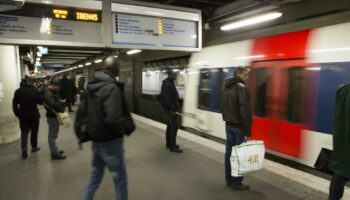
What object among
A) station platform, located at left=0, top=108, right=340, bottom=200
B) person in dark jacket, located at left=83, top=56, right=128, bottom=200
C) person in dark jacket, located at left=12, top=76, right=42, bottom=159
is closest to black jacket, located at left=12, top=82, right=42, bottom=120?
person in dark jacket, located at left=12, top=76, right=42, bottom=159

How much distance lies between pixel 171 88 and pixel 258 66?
1.65m

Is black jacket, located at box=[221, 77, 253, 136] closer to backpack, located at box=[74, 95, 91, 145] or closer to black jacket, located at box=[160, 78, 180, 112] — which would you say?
backpack, located at box=[74, 95, 91, 145]

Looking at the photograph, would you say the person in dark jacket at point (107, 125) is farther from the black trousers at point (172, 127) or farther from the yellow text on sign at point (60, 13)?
the black trousers at point (172, 127)

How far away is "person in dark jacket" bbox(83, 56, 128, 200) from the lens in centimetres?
254

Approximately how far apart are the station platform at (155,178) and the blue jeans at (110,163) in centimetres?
74

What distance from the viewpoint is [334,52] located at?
3930 mm

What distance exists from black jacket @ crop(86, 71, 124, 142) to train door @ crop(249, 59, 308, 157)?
302cm

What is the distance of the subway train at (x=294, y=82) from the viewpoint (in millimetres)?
3957

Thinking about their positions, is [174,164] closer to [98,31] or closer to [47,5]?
[98,31]

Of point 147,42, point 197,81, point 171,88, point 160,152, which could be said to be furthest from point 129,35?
point 197,81

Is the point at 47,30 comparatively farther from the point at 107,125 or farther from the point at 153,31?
the point at 107,125

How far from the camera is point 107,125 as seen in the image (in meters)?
2.56

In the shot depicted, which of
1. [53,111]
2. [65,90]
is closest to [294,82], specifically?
[53,111]

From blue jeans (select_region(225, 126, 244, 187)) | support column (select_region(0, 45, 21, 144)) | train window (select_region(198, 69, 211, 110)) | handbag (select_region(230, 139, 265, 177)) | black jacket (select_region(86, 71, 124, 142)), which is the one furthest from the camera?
train window (select_region(198, 69, 211, 110))
